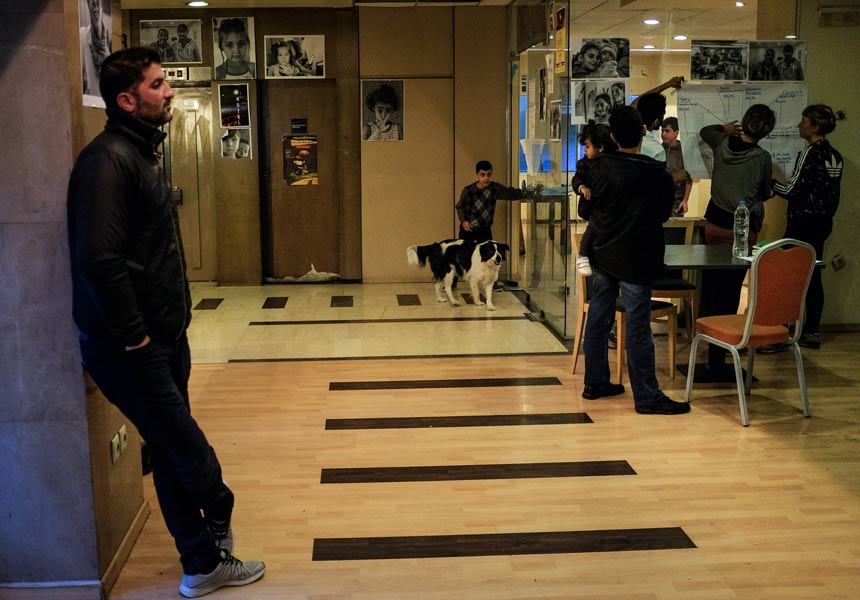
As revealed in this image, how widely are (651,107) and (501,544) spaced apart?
3.82 metres

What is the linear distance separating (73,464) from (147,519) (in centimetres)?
76

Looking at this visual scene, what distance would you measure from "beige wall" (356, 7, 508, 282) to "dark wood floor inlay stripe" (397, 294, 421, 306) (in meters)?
0.85

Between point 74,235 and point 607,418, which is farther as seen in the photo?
point 607,418

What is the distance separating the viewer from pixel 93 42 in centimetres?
319

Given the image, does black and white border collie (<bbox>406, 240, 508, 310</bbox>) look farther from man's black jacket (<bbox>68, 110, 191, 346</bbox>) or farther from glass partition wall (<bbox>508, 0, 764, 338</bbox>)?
man's black jacket (<bbox>68, 110, 191, 346</bbox>)

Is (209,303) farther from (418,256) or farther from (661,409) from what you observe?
(661,409)

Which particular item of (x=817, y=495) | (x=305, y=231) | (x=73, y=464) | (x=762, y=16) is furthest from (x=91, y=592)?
(x=305, y=231)

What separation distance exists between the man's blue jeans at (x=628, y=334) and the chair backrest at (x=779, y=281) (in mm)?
517

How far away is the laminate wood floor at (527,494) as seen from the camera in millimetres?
3238

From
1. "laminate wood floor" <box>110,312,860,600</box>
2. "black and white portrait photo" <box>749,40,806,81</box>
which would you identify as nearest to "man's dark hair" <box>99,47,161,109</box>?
"laminate wood floor" <box>110,312,860,600</box>

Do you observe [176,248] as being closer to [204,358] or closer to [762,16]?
[204,358]

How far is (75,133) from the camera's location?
9.79 ft

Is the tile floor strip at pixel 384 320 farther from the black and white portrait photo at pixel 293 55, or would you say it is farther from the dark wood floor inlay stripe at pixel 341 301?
the black and white portrait photo at pixel 293 55

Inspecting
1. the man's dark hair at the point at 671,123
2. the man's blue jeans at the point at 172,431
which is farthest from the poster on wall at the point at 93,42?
the man's dark hair at the point at 671,123
